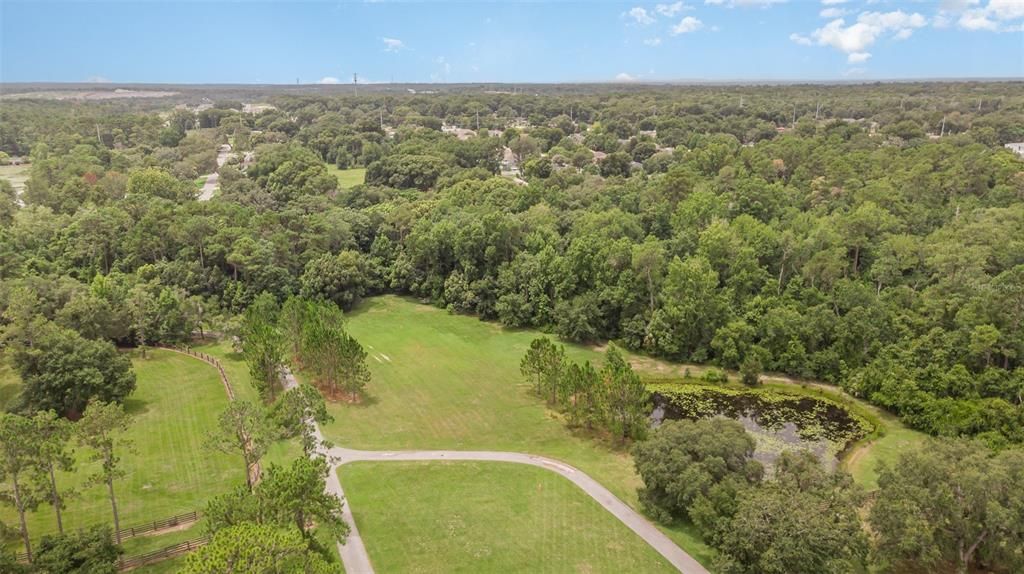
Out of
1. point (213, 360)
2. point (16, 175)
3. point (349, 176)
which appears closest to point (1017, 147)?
point (349, 176)

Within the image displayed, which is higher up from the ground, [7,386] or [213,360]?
[7,386]

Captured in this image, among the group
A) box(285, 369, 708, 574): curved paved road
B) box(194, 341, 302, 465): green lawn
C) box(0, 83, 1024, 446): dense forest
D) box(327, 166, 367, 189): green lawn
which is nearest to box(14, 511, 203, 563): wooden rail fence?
box(194, 341, 302, 465): green lawn

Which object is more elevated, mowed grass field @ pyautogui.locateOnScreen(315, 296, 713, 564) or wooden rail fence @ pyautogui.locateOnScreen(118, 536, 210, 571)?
wooden rail fence @ pyautogui.locateOnScreen(118, 536, 210, 571)

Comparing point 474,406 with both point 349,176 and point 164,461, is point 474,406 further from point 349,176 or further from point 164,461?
point 349,176

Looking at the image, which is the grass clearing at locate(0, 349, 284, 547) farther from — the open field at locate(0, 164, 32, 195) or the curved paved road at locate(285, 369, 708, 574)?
the open field at locate(0, 164, 32, 195)

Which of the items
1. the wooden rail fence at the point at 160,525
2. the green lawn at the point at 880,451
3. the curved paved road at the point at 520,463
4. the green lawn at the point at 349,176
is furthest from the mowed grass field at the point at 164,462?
the green lawn at the point at 349,176

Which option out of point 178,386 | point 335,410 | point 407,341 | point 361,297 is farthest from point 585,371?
point 361,297

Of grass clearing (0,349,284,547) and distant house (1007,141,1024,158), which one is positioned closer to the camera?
grass clearing (0,349,284,547)

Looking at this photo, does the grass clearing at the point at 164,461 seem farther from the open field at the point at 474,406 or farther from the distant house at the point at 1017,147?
the distant house at the point at 1017,147
